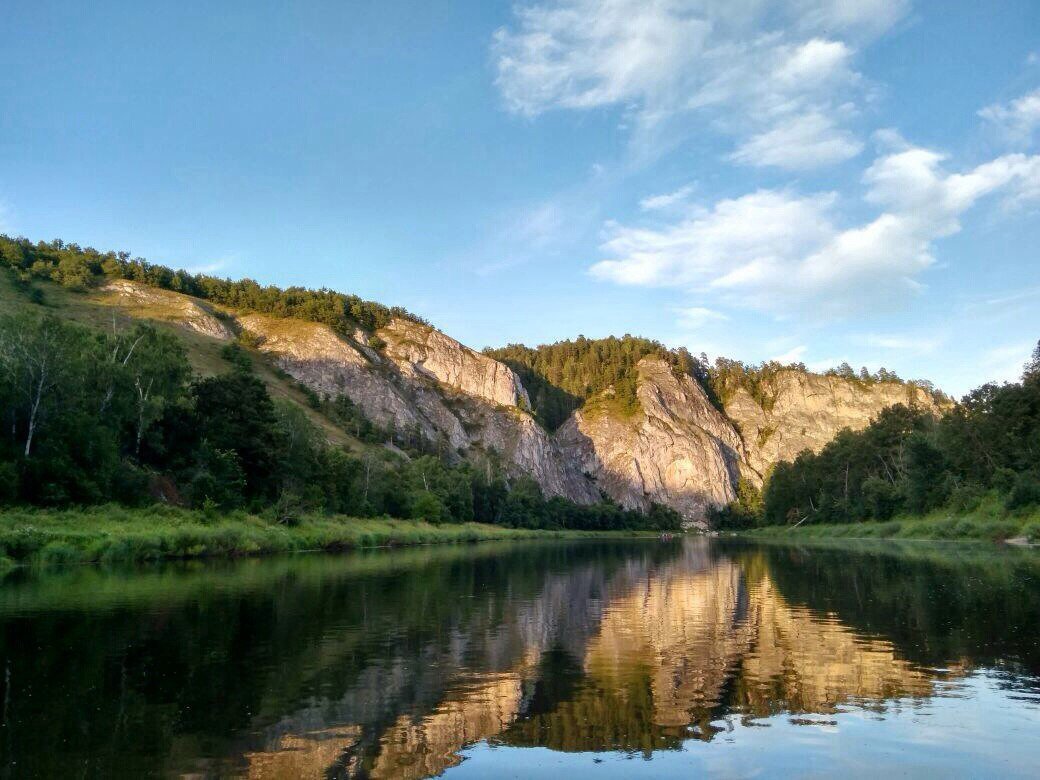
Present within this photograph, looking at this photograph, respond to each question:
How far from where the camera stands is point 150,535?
3962 cm

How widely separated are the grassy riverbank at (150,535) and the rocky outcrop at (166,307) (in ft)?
337

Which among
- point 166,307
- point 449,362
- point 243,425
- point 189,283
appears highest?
point 189,283

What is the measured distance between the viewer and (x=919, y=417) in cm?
11088

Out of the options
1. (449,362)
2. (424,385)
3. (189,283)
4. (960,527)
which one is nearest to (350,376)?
(424,385)

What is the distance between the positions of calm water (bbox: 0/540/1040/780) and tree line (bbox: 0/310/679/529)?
20.0m

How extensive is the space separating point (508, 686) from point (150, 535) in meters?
33.5

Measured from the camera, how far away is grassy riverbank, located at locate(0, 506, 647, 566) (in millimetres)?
33969

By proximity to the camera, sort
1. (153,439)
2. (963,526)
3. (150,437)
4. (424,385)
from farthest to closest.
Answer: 1. (424,385)
2. (963,526)
3. (153,439)
4. (150,437)

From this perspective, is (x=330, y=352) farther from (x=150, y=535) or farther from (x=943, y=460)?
(x=150, y=535)

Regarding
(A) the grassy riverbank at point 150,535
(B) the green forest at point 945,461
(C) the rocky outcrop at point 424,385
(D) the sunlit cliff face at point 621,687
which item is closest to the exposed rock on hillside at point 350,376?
(C) the rocky outcrop at point 424,385

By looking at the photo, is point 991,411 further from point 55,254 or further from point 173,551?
point 55,254

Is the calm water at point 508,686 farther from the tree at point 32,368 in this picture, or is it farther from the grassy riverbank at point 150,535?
the tree at point 32,368

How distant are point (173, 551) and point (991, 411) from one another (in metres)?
77.7

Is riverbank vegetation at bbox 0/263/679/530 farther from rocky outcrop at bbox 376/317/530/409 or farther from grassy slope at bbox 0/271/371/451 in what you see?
rocky outcrop at bbox 376/317/530/409
